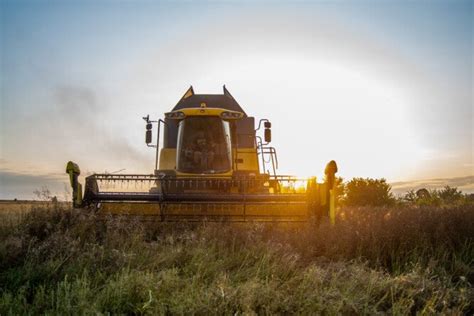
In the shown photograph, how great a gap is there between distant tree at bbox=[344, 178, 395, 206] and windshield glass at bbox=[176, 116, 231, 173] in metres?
8.58

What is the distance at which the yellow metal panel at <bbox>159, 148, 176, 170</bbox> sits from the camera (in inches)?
483

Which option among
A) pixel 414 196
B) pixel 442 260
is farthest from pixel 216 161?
pixel 414 196

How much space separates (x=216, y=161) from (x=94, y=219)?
392cm

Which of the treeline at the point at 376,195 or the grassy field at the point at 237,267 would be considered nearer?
the grassy field at the point at 237,267

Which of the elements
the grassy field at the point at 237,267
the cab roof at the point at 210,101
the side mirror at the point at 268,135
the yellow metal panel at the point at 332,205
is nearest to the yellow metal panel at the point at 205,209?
the grassy field at the point at 237,267

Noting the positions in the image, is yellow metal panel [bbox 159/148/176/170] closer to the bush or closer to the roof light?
the roof light

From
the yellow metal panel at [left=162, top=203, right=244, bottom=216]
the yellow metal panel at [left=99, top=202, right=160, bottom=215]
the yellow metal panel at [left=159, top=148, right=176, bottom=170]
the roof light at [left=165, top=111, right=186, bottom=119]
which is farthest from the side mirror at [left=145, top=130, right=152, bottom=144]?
the yellow metal panel at [left=162, top=203, right=244, bottom=216]

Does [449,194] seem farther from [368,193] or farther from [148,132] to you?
[148,132]

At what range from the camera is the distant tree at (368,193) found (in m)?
17.8

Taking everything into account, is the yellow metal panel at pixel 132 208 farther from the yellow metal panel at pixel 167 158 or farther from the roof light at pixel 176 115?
the yellow metal panel at pixel 167 158

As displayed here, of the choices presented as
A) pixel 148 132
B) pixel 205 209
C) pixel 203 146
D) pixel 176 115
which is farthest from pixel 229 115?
pixel 205 209

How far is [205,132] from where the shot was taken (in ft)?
36.8

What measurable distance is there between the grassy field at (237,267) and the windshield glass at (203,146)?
2831mm

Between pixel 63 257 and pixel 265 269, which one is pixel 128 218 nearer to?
pixel 63 257
